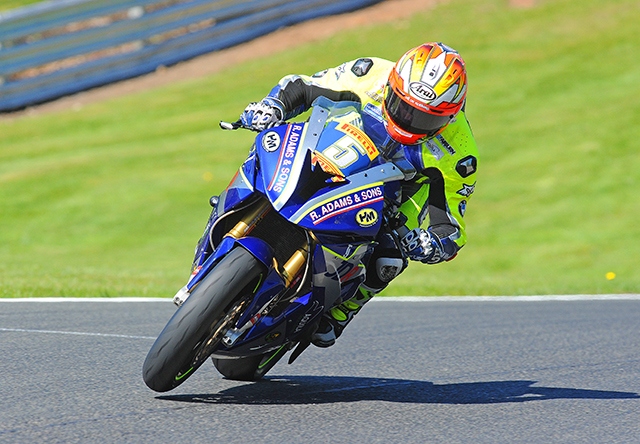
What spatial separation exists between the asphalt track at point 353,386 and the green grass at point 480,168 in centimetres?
267

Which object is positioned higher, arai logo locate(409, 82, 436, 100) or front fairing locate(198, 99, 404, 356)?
arai logo locate(409, 82, 436, 100)

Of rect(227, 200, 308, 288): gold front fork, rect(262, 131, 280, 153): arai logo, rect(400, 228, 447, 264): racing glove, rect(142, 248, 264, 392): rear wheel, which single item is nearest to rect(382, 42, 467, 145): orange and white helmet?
rect(400, 228, 447, 264): racing glove

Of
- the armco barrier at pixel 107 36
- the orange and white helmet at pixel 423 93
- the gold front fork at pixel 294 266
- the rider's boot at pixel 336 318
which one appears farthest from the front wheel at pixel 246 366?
the armco barrier at pixel 107 36

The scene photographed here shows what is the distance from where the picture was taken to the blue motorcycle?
185 inches

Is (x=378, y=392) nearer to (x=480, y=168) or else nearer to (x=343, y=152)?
(x=343, y=152)

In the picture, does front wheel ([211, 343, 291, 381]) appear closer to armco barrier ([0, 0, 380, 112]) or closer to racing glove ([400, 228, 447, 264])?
racing glove ([400, 228, 447, 264])

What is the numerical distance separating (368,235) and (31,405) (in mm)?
1736

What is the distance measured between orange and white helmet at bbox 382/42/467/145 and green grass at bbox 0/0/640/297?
198 inches

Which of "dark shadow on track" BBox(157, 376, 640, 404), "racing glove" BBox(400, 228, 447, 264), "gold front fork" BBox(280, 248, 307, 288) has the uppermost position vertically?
"gold front fork" BBox(280, 248, 307, 288)

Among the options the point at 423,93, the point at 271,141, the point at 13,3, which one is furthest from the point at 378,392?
the point at 13,3

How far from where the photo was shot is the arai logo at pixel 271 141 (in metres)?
5.04

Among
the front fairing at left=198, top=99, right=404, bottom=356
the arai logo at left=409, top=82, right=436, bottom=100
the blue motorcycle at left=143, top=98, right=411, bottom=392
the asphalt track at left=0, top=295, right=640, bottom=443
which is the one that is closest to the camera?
the asphalt track at left=0, top=295, right=640, bottom=443

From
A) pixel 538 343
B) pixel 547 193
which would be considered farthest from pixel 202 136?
pixel 538 343

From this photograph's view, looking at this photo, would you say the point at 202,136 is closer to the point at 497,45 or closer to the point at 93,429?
the point at 497,45
